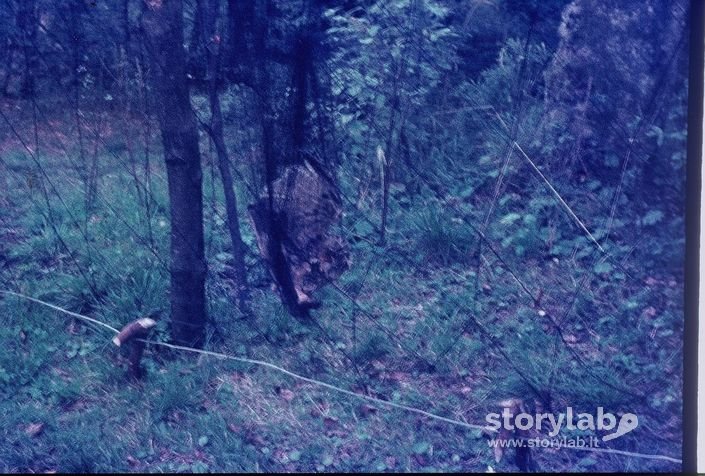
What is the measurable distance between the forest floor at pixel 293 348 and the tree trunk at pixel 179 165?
0.05 metres

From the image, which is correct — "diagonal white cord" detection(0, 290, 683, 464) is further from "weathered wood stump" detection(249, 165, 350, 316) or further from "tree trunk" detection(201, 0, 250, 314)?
"weathered wood stump" detection(249, 165, 350, 316)

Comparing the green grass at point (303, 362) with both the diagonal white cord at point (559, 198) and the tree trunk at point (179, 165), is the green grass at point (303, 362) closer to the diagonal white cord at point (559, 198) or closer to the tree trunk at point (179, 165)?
the tree trunk at point (179, 165)

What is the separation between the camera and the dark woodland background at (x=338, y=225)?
3.11m

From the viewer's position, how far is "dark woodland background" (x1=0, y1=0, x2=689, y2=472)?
10.2 ft

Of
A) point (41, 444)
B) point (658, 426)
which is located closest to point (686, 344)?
point (658, 426)

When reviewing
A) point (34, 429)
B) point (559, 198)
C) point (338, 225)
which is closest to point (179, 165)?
point (338, 225)

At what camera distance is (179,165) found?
10.5 feet

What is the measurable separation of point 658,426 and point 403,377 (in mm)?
1050

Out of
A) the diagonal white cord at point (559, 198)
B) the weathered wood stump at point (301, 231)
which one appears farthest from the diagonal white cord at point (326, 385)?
the diagonal white cord at point (559, 198)

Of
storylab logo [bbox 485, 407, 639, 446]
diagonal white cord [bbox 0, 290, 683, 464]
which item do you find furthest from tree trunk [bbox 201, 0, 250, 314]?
storylab logo [bbox 485, 407, 639, 446]

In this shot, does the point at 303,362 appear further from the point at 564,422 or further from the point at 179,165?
the point at 564,422

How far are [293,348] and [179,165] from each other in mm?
873

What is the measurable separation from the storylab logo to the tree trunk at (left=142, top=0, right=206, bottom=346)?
4.18 feet

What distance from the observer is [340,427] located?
322 cm
